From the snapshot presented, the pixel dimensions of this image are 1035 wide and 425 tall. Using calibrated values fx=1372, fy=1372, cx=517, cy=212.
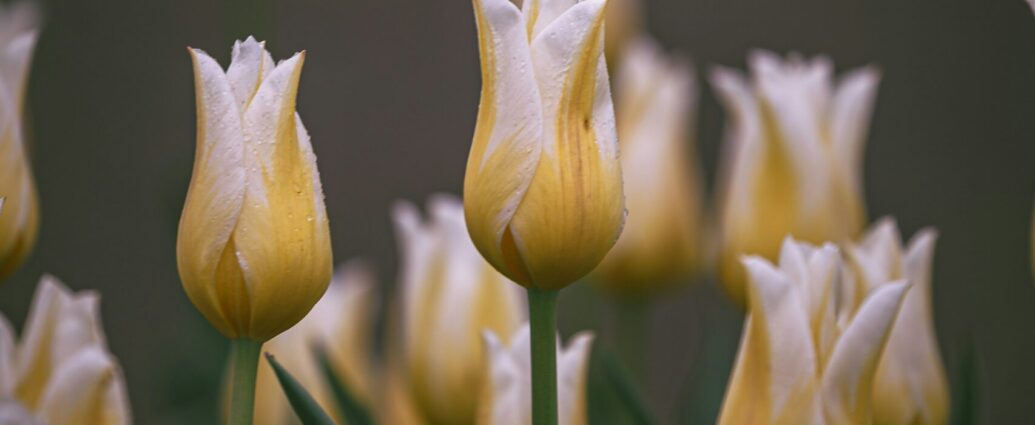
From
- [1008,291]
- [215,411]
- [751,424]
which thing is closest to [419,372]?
[215,411]

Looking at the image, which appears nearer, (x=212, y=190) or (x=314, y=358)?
(x=212, y=190)

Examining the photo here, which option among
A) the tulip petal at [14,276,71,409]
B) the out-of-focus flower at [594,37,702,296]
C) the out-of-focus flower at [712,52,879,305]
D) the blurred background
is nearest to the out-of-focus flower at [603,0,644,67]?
the out-of-focus flower at [594,37,702,296]

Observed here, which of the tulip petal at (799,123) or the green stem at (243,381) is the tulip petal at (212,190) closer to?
the green stem at (243,381)

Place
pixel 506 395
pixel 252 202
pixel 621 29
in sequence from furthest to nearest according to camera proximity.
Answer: pixel 621 29 → pixel 506 395 → pixel 252 202

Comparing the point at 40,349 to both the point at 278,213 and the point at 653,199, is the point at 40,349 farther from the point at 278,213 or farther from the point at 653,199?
the point at 653,199

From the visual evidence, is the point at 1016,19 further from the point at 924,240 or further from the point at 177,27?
the point at 924,240

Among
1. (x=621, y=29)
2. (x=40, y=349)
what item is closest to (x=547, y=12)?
(x=40, y=349)

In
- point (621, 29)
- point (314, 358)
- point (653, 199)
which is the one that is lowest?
point (314, 358)

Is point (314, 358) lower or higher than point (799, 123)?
lower

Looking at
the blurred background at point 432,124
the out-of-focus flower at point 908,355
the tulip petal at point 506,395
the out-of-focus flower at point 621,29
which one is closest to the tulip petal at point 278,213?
the tulip petal at point 506,395
